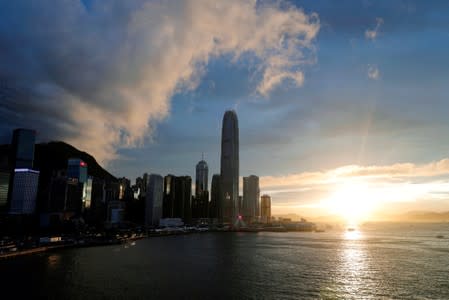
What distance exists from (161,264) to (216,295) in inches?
1924

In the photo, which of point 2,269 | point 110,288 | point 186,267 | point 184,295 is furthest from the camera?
point 186,267

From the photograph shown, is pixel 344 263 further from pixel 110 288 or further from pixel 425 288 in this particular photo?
pixel 110 288

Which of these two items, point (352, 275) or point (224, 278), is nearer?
point (224, 278)

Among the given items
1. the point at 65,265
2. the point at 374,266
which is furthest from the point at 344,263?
the point at 65,265

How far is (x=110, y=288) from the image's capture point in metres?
78.3

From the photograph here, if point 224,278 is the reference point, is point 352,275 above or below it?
below

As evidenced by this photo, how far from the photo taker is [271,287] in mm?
82062

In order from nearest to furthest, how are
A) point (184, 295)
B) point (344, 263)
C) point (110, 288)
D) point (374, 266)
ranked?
point (184, 295), point (110, 288), point (374, 266), point (344, 263)

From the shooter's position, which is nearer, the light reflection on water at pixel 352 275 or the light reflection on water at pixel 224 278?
the light reflection on water at pixel 224 278

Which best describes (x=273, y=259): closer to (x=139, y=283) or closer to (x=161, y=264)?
(x=161, y=264)

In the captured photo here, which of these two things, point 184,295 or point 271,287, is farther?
point 271,287

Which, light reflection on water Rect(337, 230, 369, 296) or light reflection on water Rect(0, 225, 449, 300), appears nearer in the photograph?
light reflection on water Rect(0, 225, 449, 300)

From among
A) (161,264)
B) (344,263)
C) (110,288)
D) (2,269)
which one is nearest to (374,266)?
(344,263)

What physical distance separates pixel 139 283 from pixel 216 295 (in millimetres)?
22376
